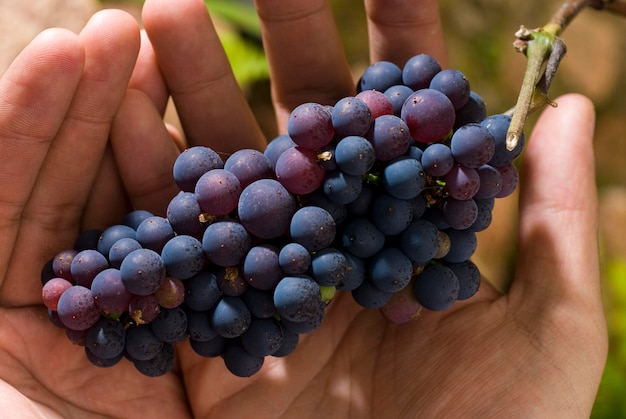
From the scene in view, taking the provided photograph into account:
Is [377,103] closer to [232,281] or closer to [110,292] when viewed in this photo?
[232,281]

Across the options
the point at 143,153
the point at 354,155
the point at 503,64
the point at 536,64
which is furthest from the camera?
the point at 503,64

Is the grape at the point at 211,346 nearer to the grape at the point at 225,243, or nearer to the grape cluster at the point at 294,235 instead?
the grape cluster at the point at 294,235

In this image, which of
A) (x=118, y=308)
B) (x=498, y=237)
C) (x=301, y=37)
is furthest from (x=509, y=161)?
(x=498, y=237)

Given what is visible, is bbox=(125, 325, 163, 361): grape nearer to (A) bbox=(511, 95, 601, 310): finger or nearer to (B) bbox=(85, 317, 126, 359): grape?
(B) bbox=(85, 317, 126, 359): grape

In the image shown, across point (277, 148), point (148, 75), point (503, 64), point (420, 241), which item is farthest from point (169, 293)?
point (503, 64)

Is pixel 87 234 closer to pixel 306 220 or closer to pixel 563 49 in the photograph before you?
pixel 306 220

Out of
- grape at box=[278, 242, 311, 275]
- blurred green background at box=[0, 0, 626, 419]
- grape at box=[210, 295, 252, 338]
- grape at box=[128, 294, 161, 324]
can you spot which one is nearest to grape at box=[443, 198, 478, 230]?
grape at box=[278, 242, 311, 275]
